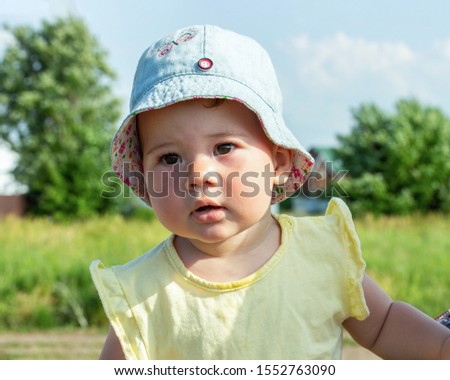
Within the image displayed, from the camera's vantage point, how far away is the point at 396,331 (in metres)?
1.77

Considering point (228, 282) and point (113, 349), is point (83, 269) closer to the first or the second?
point (113, 349)

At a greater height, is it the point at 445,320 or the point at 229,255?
the point at 229,255

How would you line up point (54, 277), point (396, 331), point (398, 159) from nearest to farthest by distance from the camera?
1. point (396, 331)
2. point (54, 277)
3. point (398, 159)

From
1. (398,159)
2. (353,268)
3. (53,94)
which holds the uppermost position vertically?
(53,94)

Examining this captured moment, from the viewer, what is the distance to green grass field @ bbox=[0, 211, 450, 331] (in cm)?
573

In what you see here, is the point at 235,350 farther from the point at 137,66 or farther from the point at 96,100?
the point at 96,100

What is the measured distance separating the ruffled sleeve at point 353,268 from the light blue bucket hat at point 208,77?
0.21 metres

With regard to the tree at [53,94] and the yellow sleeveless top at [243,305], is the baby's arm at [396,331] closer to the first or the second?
the yellow sleeveless top at [243,305]

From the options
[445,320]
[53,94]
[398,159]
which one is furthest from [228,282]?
[53,94]

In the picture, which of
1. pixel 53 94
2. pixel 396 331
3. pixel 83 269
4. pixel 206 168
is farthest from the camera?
pixel 53 94

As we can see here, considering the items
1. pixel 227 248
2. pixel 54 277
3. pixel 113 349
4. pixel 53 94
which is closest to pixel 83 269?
pixel 54 277

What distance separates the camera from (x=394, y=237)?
30.6 ft

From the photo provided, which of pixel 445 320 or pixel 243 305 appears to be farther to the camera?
pixel 445 320

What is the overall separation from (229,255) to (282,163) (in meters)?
0.30
